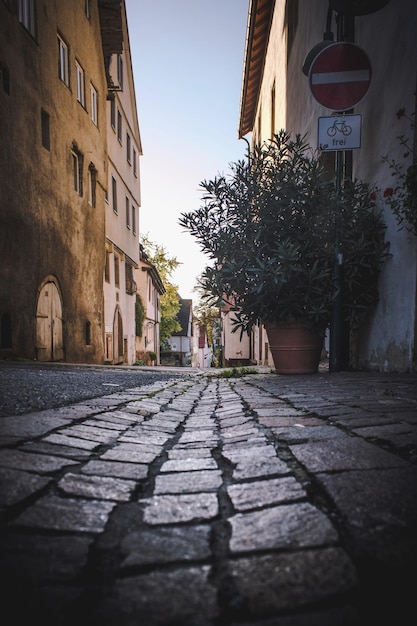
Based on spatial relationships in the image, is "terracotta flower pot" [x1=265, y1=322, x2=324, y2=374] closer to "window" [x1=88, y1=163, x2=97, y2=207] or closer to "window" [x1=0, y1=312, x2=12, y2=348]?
"window" [x1=0, y1=312, x2=12, y2=348]

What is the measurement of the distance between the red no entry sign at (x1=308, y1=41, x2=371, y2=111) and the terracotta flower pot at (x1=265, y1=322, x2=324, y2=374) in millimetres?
2703

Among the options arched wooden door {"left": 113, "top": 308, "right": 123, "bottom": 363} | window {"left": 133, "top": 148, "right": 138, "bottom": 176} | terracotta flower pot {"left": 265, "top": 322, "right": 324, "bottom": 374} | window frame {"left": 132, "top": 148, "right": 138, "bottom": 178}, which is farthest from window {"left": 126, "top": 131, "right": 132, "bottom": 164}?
terracotta flower pot {"left": 265, "top": 322, "right": 324, "bottom": 374}

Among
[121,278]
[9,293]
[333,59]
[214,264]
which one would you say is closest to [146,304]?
[121,278]

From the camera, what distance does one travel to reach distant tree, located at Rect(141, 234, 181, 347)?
30.8 meters

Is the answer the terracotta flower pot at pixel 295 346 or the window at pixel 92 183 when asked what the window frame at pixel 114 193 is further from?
the terracotta flower pot at pixel 295 346

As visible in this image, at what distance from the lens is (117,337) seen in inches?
661

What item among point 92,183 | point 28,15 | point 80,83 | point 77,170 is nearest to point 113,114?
point 80,83

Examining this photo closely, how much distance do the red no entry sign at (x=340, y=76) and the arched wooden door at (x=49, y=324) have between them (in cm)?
656

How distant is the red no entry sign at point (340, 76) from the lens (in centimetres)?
471

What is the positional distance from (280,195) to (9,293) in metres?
5.11

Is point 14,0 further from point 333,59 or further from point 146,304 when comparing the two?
point 146,304

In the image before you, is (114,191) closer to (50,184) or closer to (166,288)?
(50,184)

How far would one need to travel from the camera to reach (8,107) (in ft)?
24.7

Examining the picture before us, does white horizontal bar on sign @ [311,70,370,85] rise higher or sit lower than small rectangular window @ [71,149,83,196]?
lower
